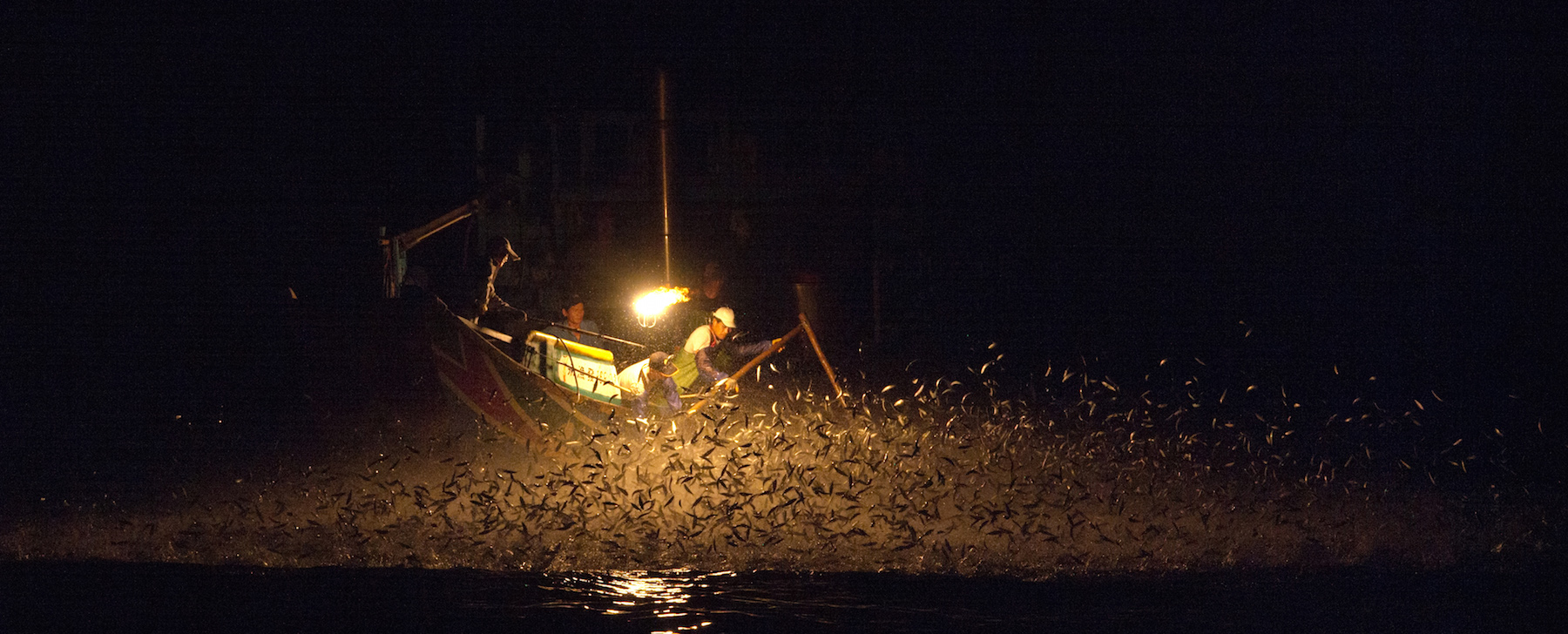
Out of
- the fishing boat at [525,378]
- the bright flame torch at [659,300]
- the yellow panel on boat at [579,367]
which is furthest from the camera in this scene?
the yellow panel on boat at [579,367]

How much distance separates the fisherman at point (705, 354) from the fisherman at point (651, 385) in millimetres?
138

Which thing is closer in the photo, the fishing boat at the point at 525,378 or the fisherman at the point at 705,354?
the fishing boat at the point at 525,378

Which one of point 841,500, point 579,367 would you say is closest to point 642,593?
point 841,500

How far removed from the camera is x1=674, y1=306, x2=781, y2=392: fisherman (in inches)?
406

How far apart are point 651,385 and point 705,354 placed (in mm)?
551

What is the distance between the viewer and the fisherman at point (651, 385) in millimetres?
10125

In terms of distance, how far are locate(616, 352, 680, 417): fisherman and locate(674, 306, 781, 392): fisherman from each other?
0.14 metres

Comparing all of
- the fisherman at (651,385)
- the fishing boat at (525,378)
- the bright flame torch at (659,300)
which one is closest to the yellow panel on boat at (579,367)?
the fishing boat at (525,378)

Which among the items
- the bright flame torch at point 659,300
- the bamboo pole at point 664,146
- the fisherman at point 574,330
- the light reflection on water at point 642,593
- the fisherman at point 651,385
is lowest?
the light reflection on water at point 642,593

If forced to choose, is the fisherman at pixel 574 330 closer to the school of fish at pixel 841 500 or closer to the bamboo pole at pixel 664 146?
the school of fish at pixel 841 500

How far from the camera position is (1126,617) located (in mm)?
7527

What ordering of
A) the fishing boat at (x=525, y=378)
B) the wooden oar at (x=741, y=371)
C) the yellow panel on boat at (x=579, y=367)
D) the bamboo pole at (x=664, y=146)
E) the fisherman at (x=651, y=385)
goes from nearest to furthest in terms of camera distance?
the fishing boat at (x=525, y=378) → the yellow panel on boat at (x=579, y=367) → the fisherman at (x=651, y=385) → the wooden oar at (x=741, y=371) → the bamboo pole at (x=664, y=146)

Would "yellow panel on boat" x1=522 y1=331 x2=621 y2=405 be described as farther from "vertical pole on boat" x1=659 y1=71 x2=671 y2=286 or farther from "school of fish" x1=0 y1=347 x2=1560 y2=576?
"vertical pole on boat" x1=659 y1=71 x2=671 y2=286

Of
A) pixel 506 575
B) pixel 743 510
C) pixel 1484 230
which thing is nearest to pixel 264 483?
pixel 506 575
